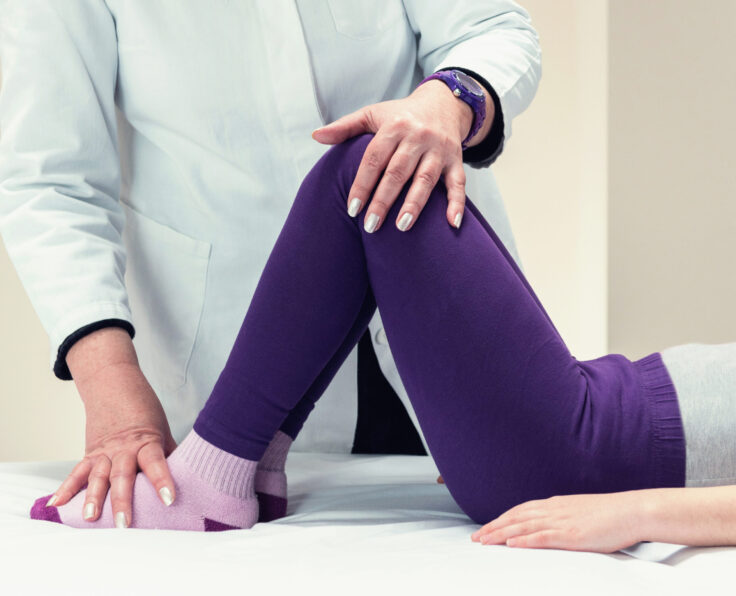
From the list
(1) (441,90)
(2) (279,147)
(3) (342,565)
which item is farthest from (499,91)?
(3) (342,565)

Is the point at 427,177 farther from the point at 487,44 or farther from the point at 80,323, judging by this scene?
the point at 80,323

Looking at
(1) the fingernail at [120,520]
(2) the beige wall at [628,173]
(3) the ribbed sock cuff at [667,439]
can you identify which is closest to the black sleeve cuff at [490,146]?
(3) the ribbed sock cuff at [667,439]

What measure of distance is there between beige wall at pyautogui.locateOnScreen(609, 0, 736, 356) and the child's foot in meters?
1.56

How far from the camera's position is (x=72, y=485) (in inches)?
36.4

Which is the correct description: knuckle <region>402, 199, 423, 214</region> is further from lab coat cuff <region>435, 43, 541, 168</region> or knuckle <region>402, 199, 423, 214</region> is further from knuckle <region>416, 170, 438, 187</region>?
lab coat cuff <region>435, 43, 541, 168</region>

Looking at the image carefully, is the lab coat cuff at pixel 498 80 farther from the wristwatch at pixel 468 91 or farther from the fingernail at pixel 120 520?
the fingernail at pixel 120 520

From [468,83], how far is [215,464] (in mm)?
547

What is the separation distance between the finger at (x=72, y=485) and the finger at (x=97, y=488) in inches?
0.4

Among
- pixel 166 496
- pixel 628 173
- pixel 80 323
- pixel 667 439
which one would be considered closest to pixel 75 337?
pixel 80 323

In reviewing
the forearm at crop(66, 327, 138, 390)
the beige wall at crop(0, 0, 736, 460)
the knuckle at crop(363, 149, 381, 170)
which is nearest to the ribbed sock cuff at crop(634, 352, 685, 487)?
the knuckle at crop(363, 149, 381, 170)

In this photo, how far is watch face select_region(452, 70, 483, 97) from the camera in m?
0.97

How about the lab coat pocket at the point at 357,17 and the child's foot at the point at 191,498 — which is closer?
the child's foot at the point at 191,498

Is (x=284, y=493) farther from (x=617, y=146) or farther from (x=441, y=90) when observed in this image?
(x=617, y=146)

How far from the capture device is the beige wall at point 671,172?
2174mm
